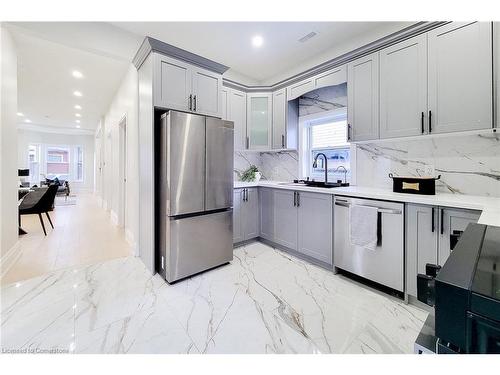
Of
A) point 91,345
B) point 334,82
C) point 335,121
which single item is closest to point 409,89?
point 334,82

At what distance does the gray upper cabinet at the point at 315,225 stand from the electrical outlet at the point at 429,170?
99 cm

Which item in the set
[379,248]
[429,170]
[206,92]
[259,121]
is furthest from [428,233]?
[259,121]

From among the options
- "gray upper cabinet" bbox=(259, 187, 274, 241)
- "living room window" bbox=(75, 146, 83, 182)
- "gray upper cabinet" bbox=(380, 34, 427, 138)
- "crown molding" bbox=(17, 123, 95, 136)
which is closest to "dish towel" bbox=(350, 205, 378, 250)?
"gray upper cabinet" bbox=(380, 34, 427, 138)

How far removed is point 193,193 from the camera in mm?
2502

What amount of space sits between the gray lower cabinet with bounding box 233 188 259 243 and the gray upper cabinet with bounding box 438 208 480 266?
7.14ft

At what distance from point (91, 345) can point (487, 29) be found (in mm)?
3732

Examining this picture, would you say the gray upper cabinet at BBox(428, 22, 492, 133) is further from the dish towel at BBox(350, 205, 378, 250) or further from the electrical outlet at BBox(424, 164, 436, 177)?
the dish towel at BBox(350, 205, 378, 250)

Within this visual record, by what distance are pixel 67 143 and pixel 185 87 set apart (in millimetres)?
10468

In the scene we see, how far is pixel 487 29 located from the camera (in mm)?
1884

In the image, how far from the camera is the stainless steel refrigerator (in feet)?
7.82

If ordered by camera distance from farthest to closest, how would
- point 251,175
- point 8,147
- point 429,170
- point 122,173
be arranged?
point 122,173, point 251,175, point 8,147, point 429,170

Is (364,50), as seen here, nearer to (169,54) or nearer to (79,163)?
(169,54)

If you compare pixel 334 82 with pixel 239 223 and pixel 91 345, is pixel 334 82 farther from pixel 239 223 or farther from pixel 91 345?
pixel 91 345
